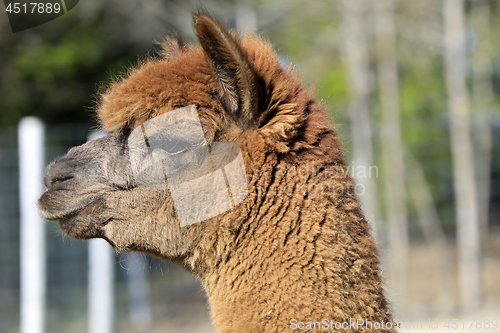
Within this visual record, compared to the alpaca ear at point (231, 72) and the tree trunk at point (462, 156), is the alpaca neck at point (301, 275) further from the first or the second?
the tree trunk at point (462, 156)

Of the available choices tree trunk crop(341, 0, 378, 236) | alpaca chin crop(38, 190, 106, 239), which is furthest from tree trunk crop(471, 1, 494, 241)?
alpaca chin crop(38, 190, 106, 239)

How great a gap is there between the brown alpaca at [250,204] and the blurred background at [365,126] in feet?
1.43

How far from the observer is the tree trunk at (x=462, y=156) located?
18.8ft

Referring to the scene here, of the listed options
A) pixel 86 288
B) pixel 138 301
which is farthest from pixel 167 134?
pixel 86 288

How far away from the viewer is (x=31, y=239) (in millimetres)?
4605

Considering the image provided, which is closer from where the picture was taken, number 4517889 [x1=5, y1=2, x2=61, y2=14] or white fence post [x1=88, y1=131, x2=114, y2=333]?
white fence post [x1=88, y1=131, x2=114, y2=333]

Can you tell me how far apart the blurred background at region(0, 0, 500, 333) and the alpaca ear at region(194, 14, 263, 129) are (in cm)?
95

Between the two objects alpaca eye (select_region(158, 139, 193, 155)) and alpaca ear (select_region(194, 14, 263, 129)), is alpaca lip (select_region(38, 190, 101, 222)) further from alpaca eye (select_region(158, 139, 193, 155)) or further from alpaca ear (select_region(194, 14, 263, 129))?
alpaca ear (select_region(194, 14, 263, 129))

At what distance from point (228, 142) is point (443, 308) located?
5319mm

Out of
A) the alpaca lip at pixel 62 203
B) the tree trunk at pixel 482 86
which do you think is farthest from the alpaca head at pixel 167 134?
the tree trunk at pixel 482 86

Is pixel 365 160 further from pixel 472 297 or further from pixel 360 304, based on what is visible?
pixel 360 304

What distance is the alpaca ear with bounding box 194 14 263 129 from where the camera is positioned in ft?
4.59

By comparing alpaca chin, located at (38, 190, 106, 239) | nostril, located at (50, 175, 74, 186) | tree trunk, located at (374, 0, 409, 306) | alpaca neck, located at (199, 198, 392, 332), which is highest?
tree trunk, located at (374, 0, 409, 306)

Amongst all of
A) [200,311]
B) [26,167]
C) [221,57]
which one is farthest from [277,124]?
[200,311]
